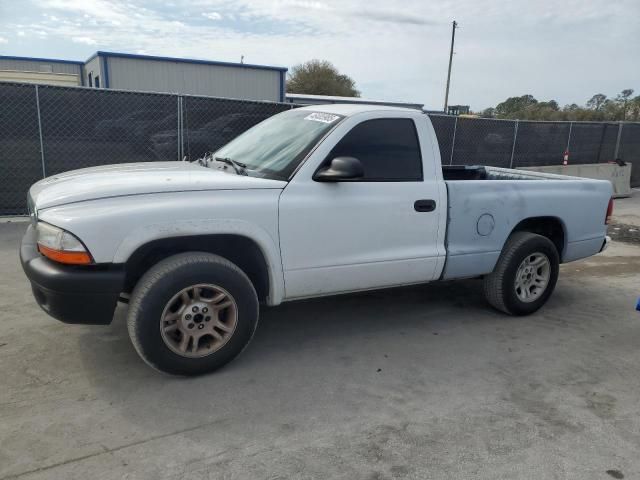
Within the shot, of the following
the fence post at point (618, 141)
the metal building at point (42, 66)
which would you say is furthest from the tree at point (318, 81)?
the fence post at point (618, 141)

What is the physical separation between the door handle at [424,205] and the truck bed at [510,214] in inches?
6.8

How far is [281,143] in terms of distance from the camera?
3943mm

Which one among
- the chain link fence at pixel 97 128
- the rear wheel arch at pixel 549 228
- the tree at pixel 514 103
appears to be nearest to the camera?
the rear wheel arch at pixel 549 228

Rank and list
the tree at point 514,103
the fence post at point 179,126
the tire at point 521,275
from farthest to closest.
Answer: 1. the tree at point 514,103
2. the fence post at point 179,126
3. the tire at point 521,275

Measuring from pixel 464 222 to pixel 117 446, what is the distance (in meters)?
3.01

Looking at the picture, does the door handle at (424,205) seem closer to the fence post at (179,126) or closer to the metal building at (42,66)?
the fence post at (179,126)

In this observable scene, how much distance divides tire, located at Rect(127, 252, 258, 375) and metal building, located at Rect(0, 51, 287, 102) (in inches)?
986

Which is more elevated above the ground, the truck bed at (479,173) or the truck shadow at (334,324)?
the truck bed at (479,173)

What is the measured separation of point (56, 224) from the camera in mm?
2963

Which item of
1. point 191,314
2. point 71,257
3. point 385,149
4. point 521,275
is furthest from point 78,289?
point 521,275

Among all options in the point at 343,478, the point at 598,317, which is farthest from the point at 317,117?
the point at 598,317

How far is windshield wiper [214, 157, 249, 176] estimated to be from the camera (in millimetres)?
3763

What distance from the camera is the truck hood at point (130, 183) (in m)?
3.14

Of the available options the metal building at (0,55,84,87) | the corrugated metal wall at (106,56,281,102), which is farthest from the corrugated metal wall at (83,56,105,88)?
the metal building at (0,55,84,87)
